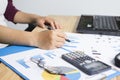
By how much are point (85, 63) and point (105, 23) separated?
1.37 ft

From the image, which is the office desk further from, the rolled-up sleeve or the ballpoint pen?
the rolled-up sleeve

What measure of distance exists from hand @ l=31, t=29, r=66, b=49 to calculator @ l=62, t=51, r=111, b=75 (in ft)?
0.33

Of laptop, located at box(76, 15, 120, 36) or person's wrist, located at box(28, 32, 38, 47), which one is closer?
person's wrist, located at box(28, 32, 38, 47)

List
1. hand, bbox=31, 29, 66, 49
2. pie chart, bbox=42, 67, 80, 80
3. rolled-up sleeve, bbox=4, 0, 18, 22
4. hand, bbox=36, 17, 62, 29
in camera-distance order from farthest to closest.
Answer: rolled-up sleeve, bbox=4, 0, 18, 22
hand, bbox=36, 17, 62, 29
hand, bbox=31, 29, 66, 49
pie chart, bbox=42, 67, 80, 80

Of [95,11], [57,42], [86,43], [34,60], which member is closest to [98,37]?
[86,43]

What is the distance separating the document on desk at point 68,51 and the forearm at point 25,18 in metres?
0.27

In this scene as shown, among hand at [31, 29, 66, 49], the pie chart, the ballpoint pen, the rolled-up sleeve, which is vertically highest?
the rolled-up sleeve

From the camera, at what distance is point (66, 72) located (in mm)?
631

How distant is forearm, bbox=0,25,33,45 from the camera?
33.1 inches

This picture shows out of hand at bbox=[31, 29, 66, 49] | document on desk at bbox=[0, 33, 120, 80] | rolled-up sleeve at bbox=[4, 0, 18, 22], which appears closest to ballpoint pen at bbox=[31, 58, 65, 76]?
document on desk at bbox=[0, 33, 120, 80]

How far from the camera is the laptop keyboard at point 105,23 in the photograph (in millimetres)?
977

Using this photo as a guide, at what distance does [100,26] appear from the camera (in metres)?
0.99

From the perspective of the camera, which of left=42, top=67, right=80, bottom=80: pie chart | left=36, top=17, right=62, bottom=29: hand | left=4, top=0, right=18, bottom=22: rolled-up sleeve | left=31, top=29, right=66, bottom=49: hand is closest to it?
left=42, top=67, right=80, bottom=80: pie chart

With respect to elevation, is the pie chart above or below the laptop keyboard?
below
